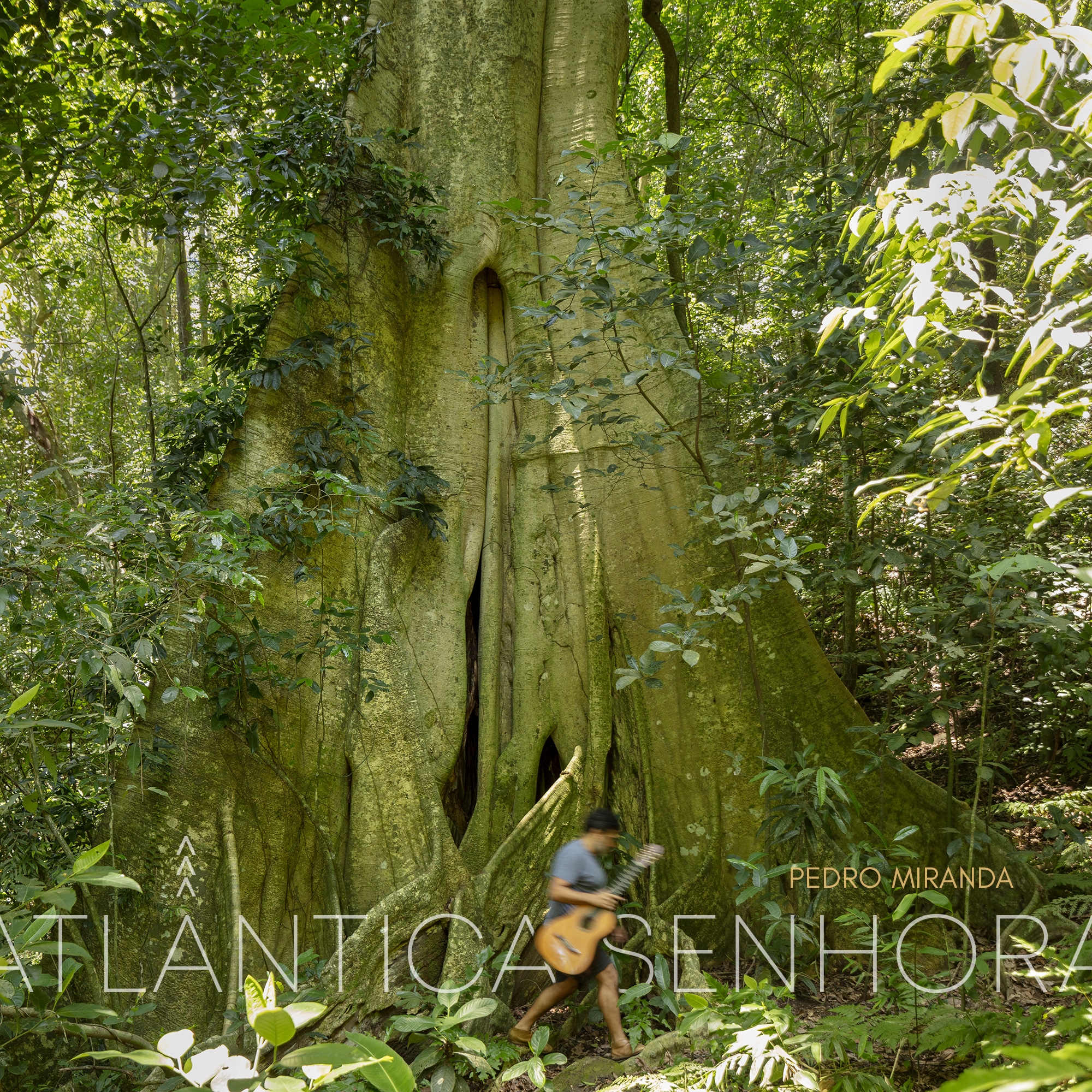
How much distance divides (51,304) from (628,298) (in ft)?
21.8

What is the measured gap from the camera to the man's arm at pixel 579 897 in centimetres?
304

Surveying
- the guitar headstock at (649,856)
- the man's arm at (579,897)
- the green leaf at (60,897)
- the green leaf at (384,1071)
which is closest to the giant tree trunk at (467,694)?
the guitar headstock at (649,856)

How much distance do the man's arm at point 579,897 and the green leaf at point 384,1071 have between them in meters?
2.00

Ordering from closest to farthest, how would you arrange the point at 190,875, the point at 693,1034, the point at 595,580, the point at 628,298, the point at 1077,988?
1. the point at 1077,988
2. the point at 693,1034
3. the point at 628,298
4. the point at 190,875
5. the point at 595,580

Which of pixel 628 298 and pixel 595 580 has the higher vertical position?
pixel 628 298

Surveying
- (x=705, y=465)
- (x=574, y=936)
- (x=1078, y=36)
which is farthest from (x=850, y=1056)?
(x=1078, y=36)

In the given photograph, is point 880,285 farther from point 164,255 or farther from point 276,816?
point 164,255

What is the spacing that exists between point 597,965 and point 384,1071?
7.23ft

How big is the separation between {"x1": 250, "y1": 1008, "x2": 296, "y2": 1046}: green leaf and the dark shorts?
2.35m

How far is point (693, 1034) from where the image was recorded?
2.87m

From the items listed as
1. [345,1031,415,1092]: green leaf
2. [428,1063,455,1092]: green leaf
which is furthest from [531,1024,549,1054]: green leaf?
[345,1031,415,1092]: green leaf

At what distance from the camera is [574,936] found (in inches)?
122

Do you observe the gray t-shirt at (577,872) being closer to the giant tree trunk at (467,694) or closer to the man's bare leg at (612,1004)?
the man's bare leg at (612,1004)

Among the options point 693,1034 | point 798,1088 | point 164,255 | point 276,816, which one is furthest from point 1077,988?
point 164,255
